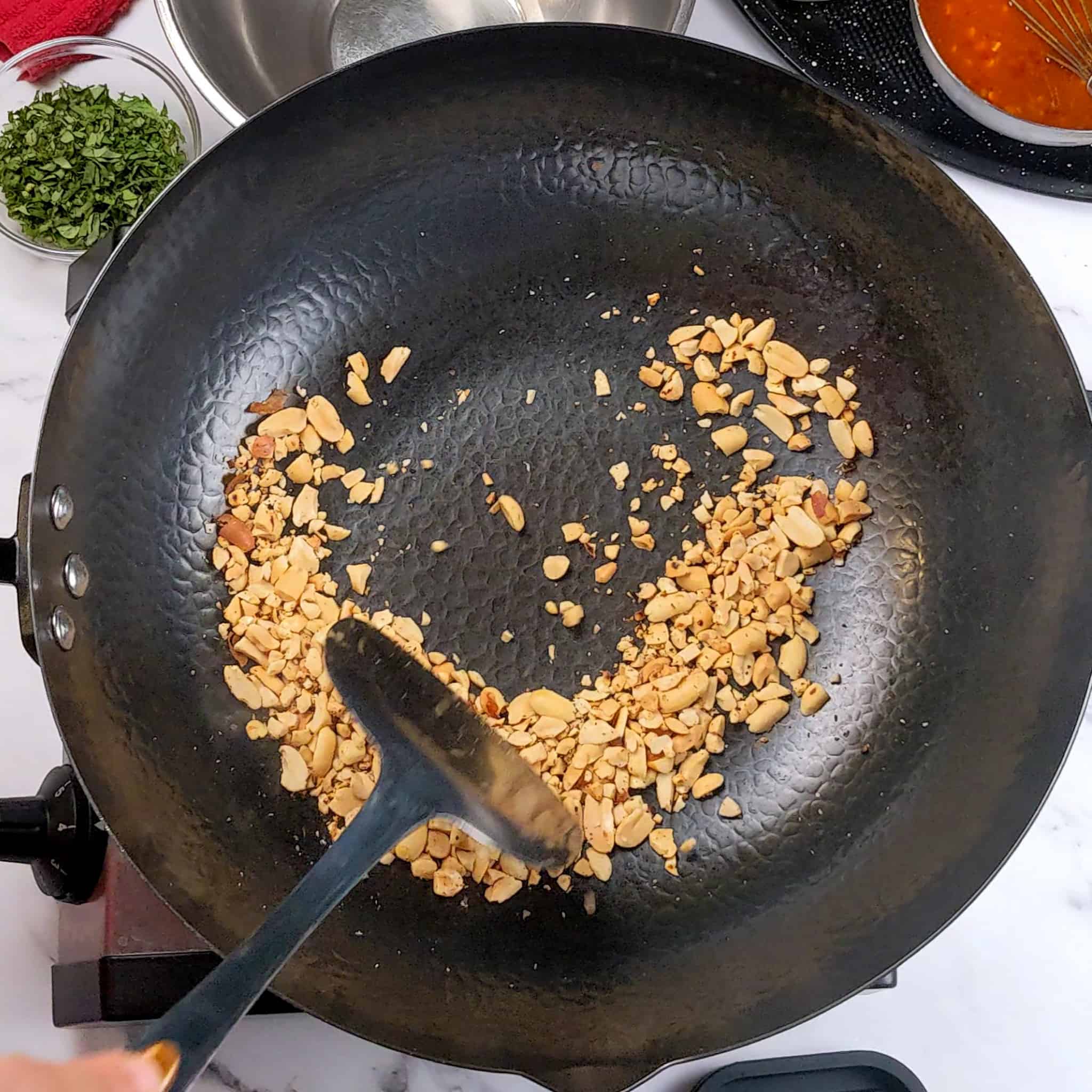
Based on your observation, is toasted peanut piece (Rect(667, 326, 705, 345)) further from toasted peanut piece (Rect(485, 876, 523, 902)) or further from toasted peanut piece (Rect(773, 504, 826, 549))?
toasted peanut piece (Rect(485, 876, 523, 902))

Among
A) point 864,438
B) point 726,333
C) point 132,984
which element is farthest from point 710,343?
point 132,984

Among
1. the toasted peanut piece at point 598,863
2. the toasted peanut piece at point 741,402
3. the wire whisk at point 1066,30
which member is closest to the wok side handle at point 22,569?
the toasted peanut piece at point 598,863

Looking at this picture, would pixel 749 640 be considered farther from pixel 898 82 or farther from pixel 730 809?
pixel 898 82

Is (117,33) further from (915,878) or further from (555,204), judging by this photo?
(915,878)

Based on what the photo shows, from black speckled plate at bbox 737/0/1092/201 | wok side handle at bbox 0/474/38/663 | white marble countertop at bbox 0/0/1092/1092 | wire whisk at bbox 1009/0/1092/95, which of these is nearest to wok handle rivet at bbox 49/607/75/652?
wok side handle at bbox 0/474/38/663

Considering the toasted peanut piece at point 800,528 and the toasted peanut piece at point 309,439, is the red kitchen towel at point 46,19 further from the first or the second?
the toasted peanut piece at point 800,528

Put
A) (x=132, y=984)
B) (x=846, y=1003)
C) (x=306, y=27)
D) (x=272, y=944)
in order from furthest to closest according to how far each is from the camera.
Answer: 1. (x=306, y=27)
2. (x=846, y=1003)
3. (x=132, y=984)
4. (x=272, y=944)
